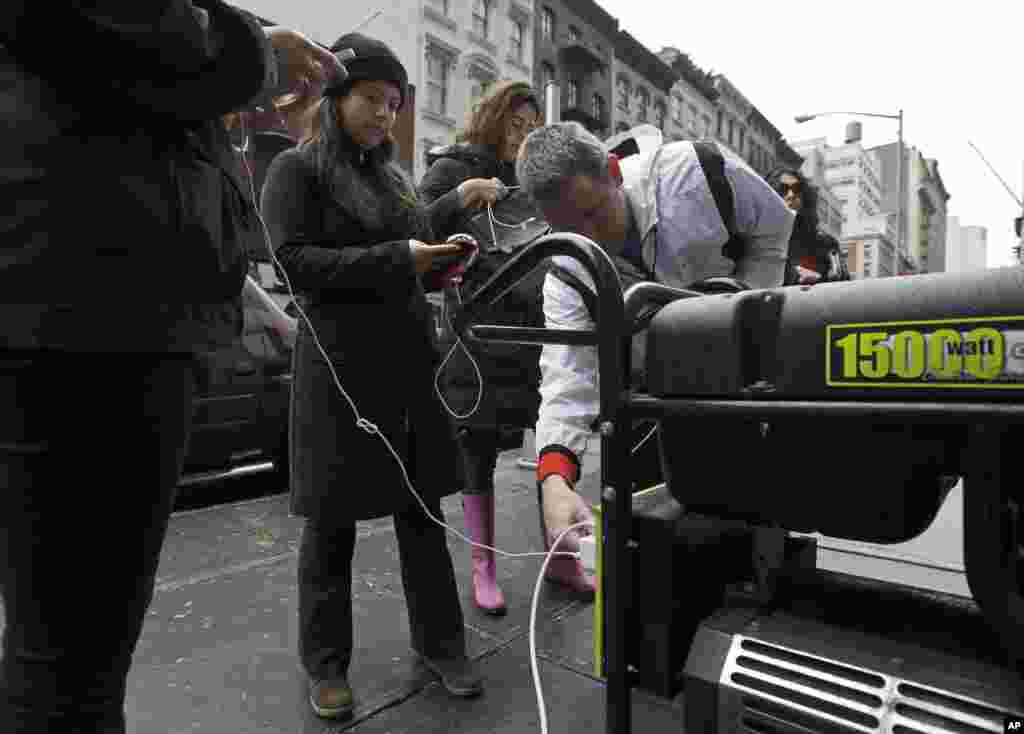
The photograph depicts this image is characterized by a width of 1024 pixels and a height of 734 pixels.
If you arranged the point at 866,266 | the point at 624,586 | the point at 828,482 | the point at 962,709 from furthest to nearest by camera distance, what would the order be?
the point at 866,266 < the point at 624,586 < the point at 828,482 < the point at 962,709

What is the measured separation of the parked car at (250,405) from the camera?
3867 millimetres

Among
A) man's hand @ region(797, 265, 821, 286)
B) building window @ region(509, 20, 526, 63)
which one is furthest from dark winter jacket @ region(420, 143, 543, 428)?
building window @ region(509, 20, 526, 63)

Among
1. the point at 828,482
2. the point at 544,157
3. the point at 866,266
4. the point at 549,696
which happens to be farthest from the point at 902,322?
the point at 866,266

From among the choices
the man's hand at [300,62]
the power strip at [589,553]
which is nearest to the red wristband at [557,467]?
the power strip at [589,553]

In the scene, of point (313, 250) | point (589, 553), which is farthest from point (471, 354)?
point (589, 553)

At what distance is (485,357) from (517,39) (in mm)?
21283

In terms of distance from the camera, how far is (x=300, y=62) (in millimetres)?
1225

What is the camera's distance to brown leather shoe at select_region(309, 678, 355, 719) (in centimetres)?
175

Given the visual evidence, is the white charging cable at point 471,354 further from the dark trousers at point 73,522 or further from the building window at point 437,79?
the building window at point 437,79

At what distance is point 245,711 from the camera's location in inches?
70.9

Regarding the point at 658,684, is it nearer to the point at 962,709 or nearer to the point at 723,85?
the point at 962,709

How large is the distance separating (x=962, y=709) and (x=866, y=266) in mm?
62422

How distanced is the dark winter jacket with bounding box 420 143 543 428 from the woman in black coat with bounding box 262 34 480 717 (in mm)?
498

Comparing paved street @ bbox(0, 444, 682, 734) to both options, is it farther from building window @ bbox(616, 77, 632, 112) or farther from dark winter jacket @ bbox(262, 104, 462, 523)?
building window @ bbox(616, 77, 632, 112)
